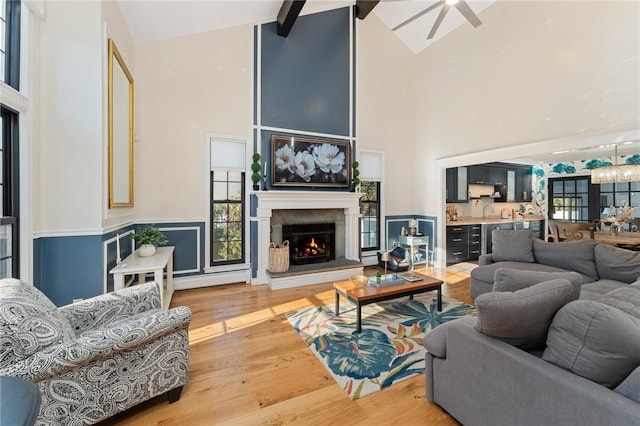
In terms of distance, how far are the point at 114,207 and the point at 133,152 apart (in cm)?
115

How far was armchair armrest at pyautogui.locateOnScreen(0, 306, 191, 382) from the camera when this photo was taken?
1.37 m

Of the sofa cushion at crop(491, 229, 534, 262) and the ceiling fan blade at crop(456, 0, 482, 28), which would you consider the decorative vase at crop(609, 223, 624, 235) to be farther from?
the ceiling fan blade at crop(456, 0, 482, 28)

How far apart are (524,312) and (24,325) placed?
249cm

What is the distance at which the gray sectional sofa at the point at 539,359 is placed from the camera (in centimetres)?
112

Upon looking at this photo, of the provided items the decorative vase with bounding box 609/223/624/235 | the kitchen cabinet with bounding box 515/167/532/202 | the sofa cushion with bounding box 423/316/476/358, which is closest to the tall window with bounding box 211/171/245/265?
the sofa cushion with bounding box 423/316/476/358

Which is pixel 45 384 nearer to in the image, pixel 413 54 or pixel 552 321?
pixel 552 321

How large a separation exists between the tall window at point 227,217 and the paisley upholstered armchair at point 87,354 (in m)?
2.52

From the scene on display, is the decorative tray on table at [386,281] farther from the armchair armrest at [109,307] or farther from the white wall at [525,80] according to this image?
the white wall at [525,80]

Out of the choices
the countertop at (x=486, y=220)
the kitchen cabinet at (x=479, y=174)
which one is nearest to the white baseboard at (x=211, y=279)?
the countertop at (x=486, y=220)

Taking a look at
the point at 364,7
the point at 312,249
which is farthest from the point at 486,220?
the point at 364,7

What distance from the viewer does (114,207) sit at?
3.03m

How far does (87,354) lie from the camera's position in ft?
4.87

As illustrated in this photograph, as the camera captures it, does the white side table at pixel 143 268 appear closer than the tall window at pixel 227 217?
Yes

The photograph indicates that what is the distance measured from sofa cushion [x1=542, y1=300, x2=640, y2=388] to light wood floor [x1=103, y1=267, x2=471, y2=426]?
86 centimetres
